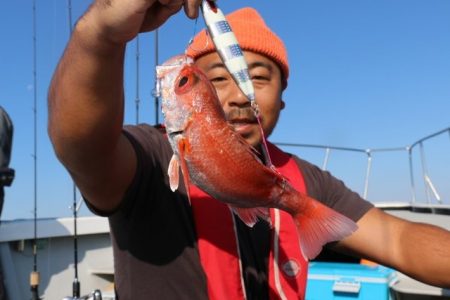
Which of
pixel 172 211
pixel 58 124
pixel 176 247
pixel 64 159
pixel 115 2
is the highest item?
pixel 115 2

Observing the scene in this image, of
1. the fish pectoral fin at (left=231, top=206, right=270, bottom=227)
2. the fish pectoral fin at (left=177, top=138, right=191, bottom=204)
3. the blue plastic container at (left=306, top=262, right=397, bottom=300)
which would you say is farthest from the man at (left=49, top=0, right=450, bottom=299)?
the blue plastic container at (left=306, top=262, right=397, bottom=300)

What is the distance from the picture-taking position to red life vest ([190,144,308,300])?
2098 millimetres

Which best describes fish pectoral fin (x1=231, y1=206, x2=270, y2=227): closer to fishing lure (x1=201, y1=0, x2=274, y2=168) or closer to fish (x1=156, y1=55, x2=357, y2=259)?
fish (x1=156, y1=55, x2=357, y2=259)

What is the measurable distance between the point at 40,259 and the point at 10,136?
1.85 m

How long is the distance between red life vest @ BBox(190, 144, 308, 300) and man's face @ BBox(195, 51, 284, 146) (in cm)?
38

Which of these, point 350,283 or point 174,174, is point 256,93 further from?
A: point 350,283

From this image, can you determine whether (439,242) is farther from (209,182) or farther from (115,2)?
(115,2)

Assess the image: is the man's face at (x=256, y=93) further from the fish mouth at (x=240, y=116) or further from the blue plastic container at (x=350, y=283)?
the blue plastic container at (x=350, y=283)

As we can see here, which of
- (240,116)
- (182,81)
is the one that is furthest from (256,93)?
(182,81)

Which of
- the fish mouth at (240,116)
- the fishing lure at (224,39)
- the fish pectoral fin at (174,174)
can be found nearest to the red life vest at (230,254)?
the fish mouth at (240,116)

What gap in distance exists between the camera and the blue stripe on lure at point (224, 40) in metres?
1.61

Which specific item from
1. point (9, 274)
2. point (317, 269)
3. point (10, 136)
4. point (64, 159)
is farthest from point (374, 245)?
point (9, 274)

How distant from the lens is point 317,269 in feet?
16.3

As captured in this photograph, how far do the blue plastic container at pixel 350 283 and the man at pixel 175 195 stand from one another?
217 cm
